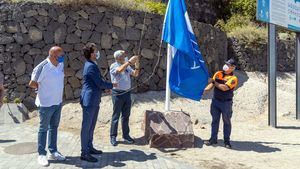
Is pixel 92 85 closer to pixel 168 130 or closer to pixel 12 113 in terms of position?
pixel 168 130

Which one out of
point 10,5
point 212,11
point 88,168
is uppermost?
point 212,11

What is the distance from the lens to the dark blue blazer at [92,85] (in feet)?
18.6

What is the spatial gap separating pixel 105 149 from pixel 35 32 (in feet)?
14.7

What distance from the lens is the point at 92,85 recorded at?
5.76 metres

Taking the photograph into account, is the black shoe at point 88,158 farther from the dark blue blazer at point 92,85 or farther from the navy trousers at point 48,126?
the dark blue blazer at point 92,85

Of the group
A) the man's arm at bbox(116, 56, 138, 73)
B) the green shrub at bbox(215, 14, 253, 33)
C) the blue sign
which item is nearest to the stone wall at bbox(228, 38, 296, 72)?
the green shrub at bbox(215, 14, 253, 33)

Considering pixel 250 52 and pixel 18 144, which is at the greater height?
pixel 250 52

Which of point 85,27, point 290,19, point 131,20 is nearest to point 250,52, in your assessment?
point 290,19

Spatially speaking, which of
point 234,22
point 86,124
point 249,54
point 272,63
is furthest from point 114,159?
point 234,22

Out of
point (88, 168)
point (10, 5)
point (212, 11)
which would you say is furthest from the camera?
point (212, 11)

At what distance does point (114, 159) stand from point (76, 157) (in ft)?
1.97

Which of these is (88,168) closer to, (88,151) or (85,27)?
(88,151)

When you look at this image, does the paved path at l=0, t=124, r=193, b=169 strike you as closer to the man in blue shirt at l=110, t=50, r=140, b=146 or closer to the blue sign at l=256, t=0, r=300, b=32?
the man in blue shirt at l=110, t=50, r=140, b=146

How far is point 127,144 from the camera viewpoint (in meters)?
7.16
